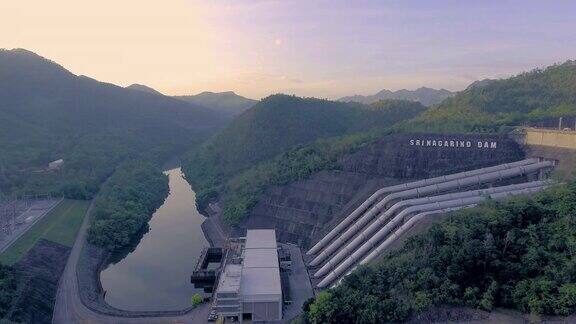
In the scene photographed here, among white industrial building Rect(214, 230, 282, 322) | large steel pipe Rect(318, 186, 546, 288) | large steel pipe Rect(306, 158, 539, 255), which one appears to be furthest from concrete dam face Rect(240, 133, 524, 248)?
white industrial building Rect(214, 230, 282, 322)

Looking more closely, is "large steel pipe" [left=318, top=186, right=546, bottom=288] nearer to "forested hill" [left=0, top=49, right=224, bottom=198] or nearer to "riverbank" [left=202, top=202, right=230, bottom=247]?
"riverbank" [left=202, top=202, right=230, bottom=247]

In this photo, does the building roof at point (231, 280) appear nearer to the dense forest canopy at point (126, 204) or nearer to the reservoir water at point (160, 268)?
the reservoir water at point (160, 268)

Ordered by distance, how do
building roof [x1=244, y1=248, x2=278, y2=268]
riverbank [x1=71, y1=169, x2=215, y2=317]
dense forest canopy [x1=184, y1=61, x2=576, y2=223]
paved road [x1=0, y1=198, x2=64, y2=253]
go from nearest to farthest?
building roof [x1=244, y1=248, x2=278, y2=268] < riverbank [x1=71, y1=169, x2=215, y2=317] < paved road [x1=0, y1=198, x2=64, y2=253] < dense forest canopy [x1=184, y1=61, x2=576, y2=223]

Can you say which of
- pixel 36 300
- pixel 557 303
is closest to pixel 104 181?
pixel 36 300

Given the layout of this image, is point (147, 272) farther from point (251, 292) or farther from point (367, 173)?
point (367, 173)

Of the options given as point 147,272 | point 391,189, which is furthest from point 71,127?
point 391,189
